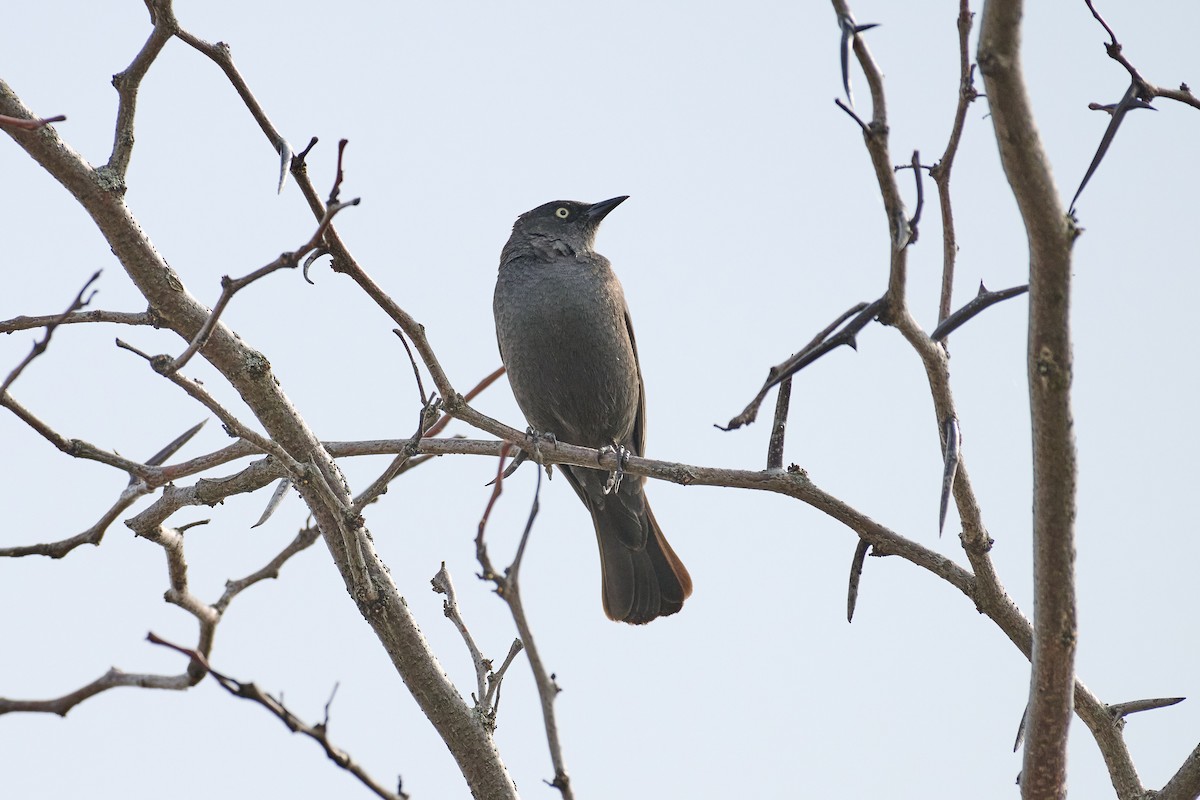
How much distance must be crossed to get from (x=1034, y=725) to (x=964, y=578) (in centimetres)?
71

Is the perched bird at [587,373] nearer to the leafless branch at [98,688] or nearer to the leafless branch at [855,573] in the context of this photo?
the leafless branch at [855,573]

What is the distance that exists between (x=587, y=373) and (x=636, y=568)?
4.55 ft

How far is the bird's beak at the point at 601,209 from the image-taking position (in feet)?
26.5

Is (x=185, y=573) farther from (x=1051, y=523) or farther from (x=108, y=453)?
(x=1051, y=523)

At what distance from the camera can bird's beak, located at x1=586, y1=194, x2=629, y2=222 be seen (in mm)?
8078

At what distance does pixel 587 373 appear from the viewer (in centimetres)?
682

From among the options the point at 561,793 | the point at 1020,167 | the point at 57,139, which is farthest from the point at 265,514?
the point at 1020,167

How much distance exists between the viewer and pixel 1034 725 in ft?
9.49

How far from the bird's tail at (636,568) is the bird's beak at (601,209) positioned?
1.88 m

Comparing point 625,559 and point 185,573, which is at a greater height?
point 625,559

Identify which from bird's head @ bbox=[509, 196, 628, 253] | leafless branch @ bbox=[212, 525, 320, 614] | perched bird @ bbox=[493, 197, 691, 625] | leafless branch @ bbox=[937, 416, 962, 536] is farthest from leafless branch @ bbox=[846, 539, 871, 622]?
bird's head @ bbox=[509, 196, 628, 253]

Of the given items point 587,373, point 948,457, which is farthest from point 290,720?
point 587,373

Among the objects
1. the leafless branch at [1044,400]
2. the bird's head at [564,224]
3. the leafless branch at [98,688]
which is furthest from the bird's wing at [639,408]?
the leafless branch at [98,688]

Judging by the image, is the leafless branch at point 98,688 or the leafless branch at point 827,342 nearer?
the leafless branch at point 98,688
